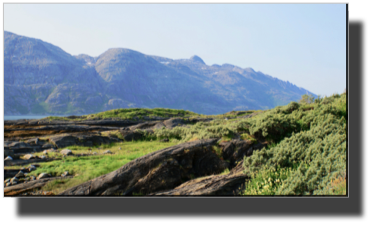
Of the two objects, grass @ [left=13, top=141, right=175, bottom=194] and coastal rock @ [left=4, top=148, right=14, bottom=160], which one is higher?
coastal rock @ [left=4, top=148, right=14, bottom=160]

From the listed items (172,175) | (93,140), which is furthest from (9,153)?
(172,175)

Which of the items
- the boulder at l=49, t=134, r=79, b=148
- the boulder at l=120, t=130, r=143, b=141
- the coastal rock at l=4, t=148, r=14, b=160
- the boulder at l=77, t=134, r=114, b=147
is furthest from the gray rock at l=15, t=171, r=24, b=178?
the boulder at l=120, t=130, r=143, b=141

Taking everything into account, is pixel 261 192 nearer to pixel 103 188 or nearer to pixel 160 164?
pixel 160 164

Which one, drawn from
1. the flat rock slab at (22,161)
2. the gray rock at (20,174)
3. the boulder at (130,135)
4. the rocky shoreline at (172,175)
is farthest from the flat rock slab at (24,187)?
the boulder at (130,135)

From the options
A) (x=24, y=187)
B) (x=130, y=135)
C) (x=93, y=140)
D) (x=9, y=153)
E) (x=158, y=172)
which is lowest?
(x=24, y=187)

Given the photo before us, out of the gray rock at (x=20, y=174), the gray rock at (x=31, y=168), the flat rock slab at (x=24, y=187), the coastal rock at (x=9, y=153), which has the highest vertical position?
the coastal rock at (x=9, y=153)

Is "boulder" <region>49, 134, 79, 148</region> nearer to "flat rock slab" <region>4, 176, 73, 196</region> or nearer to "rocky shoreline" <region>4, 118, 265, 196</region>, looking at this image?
"rocky shoreline" <region>4, 118, 265, 196</region>

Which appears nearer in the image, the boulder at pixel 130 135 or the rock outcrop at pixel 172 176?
the rock outcrop at pixel 172 176

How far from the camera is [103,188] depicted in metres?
7.84

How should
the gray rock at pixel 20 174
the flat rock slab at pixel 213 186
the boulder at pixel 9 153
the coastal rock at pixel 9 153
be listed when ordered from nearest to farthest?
the flat rock slab at pixel 213 186, the gray rock at pixel 20 174, the coastal rock at pixel 9 153, the boulder at pixel 9 153

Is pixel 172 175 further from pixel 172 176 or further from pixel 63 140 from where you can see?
pixel 63 140

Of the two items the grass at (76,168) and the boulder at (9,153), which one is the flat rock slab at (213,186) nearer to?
the grass at (76,168)
